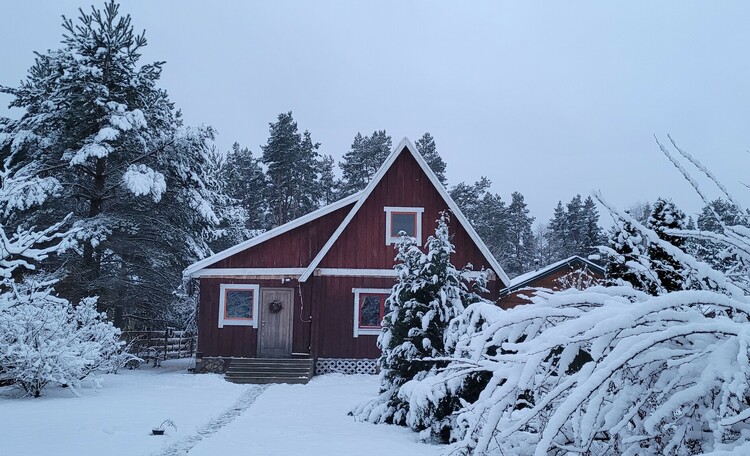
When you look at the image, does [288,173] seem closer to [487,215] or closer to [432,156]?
[432,156]

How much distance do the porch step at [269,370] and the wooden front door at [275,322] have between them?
571 mm

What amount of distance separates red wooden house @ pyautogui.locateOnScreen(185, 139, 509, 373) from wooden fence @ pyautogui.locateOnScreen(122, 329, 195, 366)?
14.5 ft

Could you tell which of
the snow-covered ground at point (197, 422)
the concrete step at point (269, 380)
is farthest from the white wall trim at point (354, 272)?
the snow-covered ground at point (197, 422)

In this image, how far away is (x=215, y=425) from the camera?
405 inches

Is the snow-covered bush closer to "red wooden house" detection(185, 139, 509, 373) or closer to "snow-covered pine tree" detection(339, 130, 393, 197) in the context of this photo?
"red wooden house" detection(185, 139, 509, 373)

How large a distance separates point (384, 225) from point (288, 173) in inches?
1027

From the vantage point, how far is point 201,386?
1544 centimetres

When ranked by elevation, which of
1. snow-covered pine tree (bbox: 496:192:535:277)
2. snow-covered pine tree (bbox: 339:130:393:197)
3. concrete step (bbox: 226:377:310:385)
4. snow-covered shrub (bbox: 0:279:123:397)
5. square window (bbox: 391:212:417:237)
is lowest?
concrete step (bbox: 226:377:310:385)

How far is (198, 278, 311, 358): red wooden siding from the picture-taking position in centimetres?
1817

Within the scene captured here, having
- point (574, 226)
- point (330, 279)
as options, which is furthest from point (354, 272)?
point (574, 226)

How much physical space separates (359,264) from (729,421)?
673 inches

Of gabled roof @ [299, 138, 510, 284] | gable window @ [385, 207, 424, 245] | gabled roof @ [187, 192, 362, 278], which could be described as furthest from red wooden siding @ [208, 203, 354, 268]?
gable window @ [385, 207, 424, 245]

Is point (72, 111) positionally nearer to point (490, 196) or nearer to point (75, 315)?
point (75, 315)

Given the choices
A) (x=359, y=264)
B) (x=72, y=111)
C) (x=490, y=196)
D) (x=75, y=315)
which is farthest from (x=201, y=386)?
(x=490, y=196)
